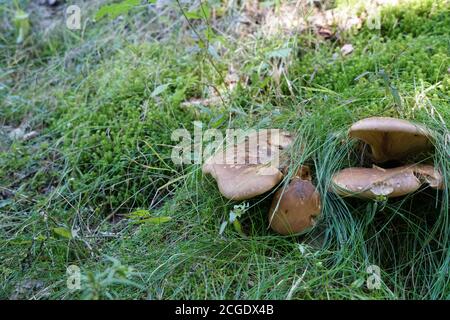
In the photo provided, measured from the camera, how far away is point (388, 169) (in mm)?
2062

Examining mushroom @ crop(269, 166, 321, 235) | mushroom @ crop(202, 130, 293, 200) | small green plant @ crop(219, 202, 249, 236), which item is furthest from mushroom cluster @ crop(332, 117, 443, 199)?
small green plant @ crop(219, 202, 249, 236)

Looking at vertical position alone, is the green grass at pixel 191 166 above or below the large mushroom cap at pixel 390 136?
below

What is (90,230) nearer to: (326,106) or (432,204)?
(326,106)

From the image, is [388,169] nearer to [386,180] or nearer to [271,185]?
[386,180]

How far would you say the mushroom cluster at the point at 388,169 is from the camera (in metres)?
1.96

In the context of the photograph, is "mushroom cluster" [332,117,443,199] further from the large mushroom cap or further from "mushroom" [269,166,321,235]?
"mushroom" [269,166,321,235]

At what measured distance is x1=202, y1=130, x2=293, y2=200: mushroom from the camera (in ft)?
6.89

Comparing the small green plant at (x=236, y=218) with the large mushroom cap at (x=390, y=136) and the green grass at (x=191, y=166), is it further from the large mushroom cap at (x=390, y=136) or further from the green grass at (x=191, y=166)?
the large mushroom cap at (x=390, y=136)

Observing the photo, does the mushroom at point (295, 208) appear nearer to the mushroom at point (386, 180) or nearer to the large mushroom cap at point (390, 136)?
the mushroom at point (386, 180)

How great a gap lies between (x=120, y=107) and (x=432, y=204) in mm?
1850

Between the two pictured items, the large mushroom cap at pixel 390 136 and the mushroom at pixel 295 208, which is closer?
the large mushroom cap at pixel 390 136

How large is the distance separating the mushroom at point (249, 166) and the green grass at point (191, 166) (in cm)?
10

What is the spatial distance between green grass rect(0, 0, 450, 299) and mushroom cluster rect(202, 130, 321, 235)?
75 millimetres

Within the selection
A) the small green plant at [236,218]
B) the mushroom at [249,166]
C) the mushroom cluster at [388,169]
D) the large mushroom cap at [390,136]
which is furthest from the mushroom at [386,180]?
the small green plant at [236,218]
